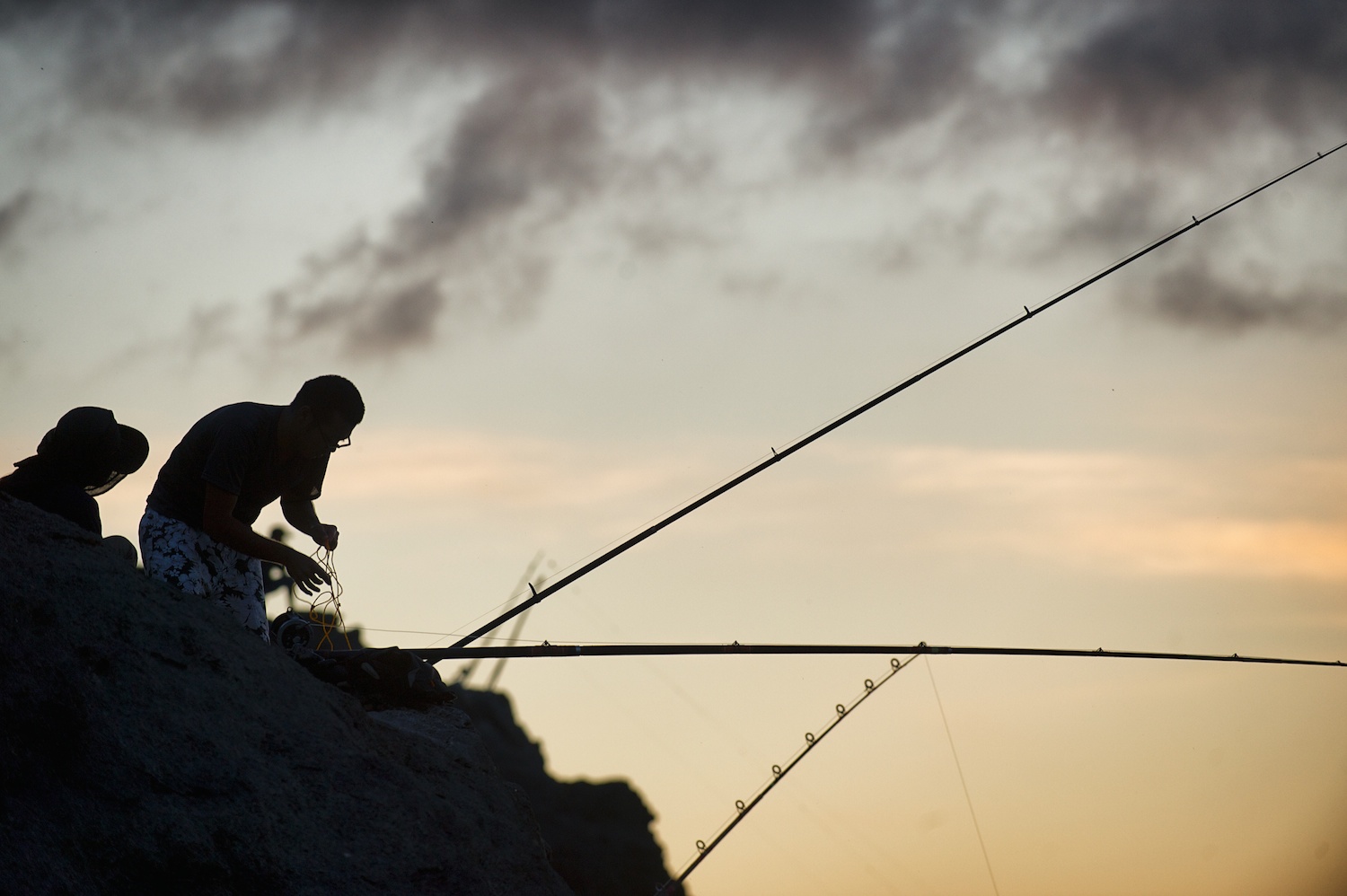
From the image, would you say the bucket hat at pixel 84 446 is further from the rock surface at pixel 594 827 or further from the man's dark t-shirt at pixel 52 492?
the rock surface at pixel 594 827

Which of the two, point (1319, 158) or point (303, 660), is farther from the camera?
point (1319, 158)

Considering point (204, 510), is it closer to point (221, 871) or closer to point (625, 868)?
point (221, 871)

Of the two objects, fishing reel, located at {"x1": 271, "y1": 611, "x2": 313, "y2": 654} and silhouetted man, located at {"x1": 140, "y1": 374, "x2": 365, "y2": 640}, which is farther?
fishing reel, located at {"x1": 271, "y1": 611, "x2": 313, "y2": 654}

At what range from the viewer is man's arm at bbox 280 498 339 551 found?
5621 mm

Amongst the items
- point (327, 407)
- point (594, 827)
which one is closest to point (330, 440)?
point (327, 407)

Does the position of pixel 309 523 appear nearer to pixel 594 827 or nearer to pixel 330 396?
pixel 330 396

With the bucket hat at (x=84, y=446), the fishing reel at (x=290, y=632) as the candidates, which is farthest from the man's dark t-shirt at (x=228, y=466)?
the fishing reel at (x=290, y=632)

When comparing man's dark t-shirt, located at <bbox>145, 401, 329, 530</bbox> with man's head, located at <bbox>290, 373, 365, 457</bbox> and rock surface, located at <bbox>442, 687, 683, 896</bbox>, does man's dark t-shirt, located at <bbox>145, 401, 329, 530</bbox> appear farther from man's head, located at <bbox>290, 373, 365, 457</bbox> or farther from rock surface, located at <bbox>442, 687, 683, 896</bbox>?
rock surface, located at <bbox>442, 687, 683, 896</bbox>

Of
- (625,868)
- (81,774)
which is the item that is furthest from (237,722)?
(625,868)

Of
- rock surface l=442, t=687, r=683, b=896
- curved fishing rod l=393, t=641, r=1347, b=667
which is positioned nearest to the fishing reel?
curved fishing rod l=393, t=641, r=1347, b=667

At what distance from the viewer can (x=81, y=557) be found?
4531 mm

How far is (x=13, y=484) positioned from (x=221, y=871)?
2.34 meters

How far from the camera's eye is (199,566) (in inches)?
206

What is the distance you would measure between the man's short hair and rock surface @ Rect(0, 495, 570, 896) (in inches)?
36.1
